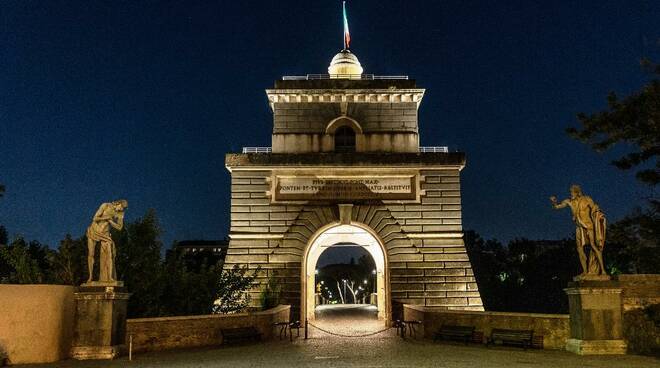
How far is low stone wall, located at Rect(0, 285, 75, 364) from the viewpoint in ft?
45.1

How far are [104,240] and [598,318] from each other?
12003 millimetres

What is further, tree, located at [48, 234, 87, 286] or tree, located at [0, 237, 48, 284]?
tree, located at [48, 234, 87, 286]

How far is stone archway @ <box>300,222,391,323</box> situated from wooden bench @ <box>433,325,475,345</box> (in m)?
5.75

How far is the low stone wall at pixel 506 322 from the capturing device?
15.8 meters

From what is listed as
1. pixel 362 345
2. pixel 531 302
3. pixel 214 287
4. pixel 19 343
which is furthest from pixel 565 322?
pixel 531 302

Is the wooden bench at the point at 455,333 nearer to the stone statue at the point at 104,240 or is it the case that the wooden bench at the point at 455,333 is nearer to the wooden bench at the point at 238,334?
the wooden bench at the point at 238,334

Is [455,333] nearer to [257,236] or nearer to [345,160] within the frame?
[345,160]

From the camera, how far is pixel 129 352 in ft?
47.8

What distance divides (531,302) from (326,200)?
29740mm

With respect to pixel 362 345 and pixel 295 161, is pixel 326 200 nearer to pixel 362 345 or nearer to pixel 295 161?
pixel 295 161

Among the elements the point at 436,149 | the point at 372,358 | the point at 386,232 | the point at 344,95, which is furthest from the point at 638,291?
the point at 344,95

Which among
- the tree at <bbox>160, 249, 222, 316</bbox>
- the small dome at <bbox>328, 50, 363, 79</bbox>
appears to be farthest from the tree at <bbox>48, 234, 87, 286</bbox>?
the small dome at <bbox>328, 50, 363, 79</bbox>

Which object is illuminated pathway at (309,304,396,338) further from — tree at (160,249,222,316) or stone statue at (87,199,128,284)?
stone statue at (87,199,128,284)

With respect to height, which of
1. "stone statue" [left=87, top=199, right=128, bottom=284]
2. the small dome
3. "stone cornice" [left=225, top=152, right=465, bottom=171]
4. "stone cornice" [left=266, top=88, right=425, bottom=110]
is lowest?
"stone statue" [left=87, top=199, right=128, bottom=284]
